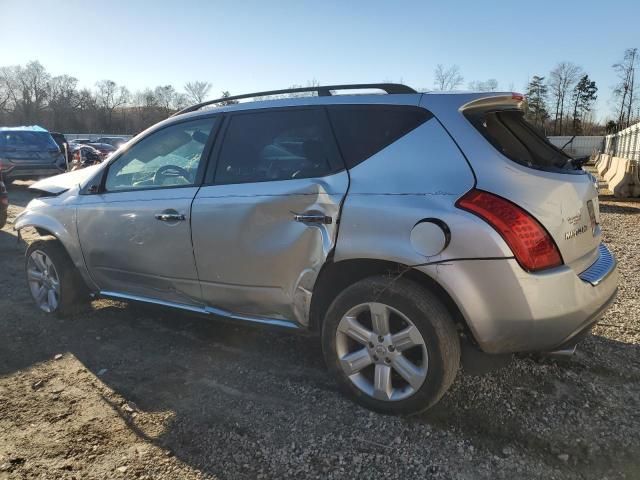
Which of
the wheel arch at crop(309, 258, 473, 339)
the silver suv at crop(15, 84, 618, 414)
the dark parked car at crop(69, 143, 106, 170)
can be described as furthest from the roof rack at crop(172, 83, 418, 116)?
the dark parked car at crop(69, 143, 106, 170)

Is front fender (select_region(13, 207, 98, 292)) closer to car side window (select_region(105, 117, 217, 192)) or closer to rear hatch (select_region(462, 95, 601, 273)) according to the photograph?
car side window (select_region(105, 117, 217, 192))

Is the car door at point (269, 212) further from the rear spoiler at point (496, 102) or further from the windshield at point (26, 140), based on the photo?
the windshield at point (26, 140)

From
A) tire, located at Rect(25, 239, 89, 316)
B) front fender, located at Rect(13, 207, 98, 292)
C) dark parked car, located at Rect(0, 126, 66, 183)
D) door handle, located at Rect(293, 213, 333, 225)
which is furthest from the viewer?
dark parked car, located at Rect(0, 126, 66, 183)

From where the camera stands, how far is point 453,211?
2420mm

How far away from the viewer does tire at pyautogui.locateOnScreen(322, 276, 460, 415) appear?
2541 mm

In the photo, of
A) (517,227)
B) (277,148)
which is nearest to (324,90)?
(277,148)

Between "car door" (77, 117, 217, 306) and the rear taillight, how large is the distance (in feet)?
6.09

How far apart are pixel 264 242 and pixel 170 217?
792 mm

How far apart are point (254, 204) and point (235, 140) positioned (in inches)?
22.2

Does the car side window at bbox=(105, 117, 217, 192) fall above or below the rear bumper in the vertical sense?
above

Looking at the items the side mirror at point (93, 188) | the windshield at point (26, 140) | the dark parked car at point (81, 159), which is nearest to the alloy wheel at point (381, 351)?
the side mirror at point (93, 188)

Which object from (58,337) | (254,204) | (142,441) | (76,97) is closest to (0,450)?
(142,441)

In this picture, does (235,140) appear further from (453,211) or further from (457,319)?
(457,319)

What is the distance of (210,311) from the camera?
11.3ft
